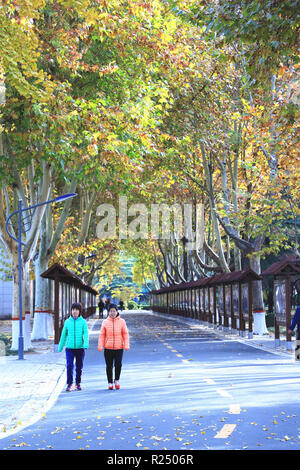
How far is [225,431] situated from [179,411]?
1683 millimetres

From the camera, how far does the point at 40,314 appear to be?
29.0m

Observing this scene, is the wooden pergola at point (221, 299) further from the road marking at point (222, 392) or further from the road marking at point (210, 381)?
the road marking at point (222, 392)

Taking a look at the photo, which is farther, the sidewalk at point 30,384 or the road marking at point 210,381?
the road marking at point 210,381

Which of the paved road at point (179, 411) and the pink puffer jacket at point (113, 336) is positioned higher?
the pink puffer jacket at point (113, 336)

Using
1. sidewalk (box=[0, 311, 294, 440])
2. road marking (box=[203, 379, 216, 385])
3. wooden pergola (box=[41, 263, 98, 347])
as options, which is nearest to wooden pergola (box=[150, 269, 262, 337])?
sidewalk (box=[0, 311, 294, 440])

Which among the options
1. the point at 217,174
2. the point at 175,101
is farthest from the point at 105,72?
the point at 217,174

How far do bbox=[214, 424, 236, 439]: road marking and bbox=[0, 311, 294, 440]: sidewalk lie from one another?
2.47 metres

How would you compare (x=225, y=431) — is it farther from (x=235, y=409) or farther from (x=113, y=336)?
(x=113, y=336)

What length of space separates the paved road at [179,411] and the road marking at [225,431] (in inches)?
0.5

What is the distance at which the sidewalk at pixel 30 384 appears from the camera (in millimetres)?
9923

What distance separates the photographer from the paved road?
8.00 meters

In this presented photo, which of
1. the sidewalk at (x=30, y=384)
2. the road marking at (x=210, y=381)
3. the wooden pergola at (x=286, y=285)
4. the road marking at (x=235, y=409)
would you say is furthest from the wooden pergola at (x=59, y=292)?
the road marking at (x=235, y=409)

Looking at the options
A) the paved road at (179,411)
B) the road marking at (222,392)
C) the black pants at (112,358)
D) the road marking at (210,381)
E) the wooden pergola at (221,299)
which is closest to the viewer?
the paved road at (179,411)

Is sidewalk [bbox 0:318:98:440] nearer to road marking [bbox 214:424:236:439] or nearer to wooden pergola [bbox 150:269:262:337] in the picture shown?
road marking [bbox 214:424:236:439]
